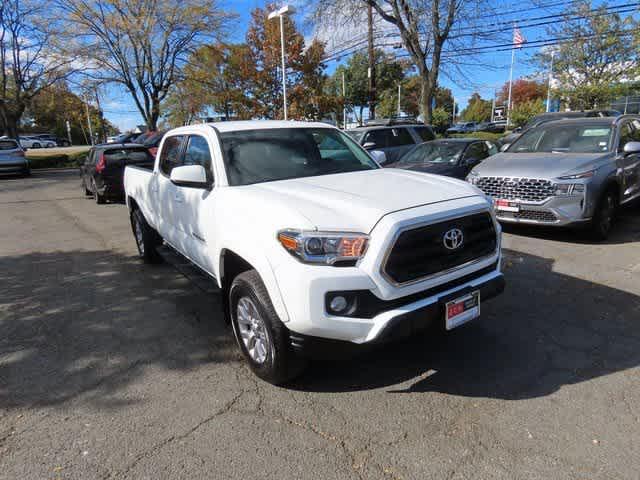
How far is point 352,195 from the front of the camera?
3.08 metres

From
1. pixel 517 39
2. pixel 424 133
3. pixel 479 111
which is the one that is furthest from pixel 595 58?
pixel 479 111

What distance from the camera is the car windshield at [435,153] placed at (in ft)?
29.7

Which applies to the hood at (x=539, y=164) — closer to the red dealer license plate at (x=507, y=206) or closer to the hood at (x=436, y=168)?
the red dealer license plate at (x=507, y=206)

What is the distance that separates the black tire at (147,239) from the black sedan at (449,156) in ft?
16.6

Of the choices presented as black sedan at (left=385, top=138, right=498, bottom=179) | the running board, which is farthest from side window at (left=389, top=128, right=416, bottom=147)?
the running board

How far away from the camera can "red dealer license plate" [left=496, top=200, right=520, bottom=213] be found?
6452 millimetres

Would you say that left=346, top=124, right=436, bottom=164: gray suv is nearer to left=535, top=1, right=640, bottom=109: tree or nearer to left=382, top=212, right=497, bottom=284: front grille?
left=382, top=212, right=497, bottom=284: front grille

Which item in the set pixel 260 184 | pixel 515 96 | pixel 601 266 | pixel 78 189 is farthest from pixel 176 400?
pixel 515 96

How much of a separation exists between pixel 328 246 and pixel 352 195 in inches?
23.5

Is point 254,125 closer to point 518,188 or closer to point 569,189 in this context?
point 518,188

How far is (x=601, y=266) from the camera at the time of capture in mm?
5328

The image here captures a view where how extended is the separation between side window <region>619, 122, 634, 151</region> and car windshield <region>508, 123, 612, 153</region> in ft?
0.74

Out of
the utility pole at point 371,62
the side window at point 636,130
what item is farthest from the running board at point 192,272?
the utility pole at point 371,62

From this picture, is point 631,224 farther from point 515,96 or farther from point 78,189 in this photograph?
point 515,96
